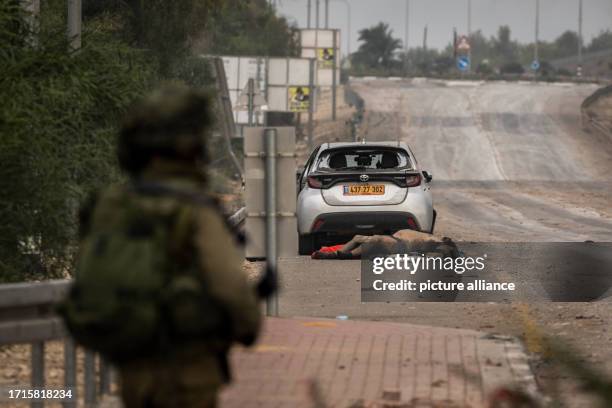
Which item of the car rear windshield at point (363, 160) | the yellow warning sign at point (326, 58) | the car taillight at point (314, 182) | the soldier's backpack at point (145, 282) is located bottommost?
the car taillight at point (314, 182)

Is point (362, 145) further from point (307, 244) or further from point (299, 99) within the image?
point (299, 99)

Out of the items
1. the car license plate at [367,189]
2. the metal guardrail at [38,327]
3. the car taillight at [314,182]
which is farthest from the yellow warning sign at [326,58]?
the metal guardrail at [38,327]

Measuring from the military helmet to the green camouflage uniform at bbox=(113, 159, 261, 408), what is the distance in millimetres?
46

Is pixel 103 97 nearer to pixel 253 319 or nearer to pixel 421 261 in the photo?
pixel 421 261

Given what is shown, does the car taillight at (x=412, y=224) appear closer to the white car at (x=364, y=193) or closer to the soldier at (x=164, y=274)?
the white car at (x=364, y=193)

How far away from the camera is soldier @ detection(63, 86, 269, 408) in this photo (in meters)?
4.35

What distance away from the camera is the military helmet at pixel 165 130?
A: 14.6 feet


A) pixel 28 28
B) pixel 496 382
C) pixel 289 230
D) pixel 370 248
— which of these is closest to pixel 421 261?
pixel 370 248

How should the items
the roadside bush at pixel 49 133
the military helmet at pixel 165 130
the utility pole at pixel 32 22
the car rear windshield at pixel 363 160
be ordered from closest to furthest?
the military helmet at pixel 165 130, the roadside bush at pixel 49 133, the utility pole at pixel 32 22, the car rear windshield at pixel 363 160

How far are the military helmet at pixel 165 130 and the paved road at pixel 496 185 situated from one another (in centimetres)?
231

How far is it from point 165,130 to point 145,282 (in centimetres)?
51

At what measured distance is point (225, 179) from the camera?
1843 inches

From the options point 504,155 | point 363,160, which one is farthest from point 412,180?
point 504,155

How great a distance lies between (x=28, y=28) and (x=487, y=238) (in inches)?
486
